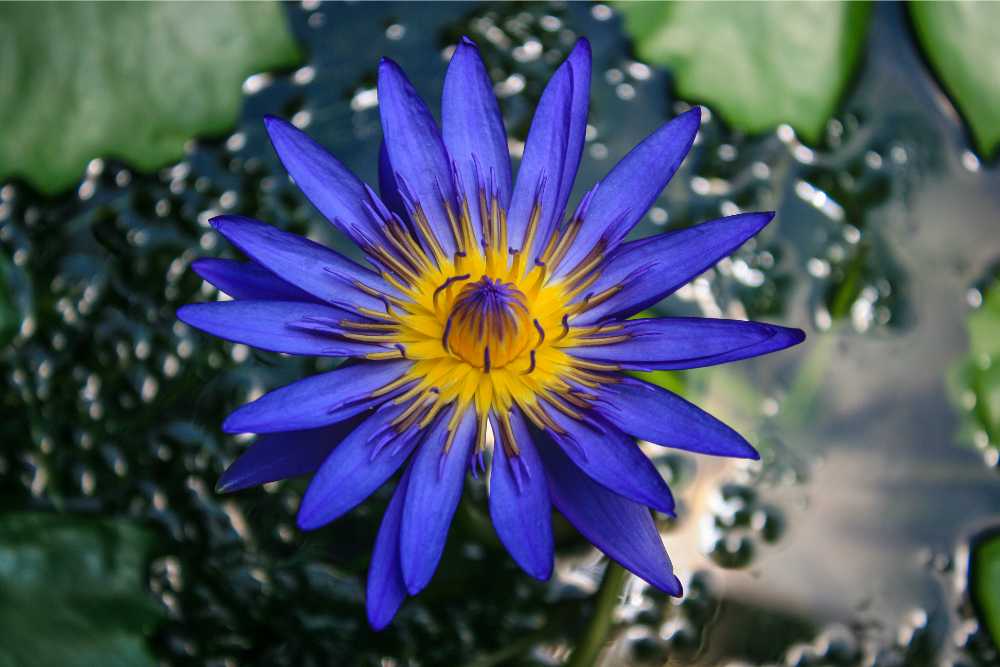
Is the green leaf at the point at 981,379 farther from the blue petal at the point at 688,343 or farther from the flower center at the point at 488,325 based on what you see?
the flower center at the point at 488,325

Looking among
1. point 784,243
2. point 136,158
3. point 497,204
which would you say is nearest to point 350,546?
point 497,204

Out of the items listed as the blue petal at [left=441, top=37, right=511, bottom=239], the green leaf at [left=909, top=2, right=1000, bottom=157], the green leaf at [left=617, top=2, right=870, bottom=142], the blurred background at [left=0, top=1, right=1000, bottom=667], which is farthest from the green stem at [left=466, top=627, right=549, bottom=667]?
the green leaf at [left=909, top=2, right=1000, bottom=157]

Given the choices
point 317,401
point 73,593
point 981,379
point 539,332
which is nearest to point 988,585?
point 981,379

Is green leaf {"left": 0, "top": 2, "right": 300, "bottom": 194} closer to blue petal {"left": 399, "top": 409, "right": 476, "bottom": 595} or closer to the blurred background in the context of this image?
the blurred background

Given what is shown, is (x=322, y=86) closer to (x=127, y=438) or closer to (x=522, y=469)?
(x=127, y=438)

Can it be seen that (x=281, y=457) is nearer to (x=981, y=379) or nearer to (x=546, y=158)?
(x=546, y=158)
